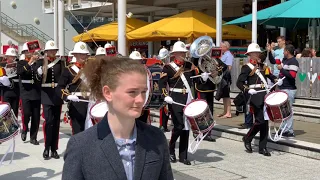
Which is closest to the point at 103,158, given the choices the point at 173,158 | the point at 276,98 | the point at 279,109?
the point at 173,158

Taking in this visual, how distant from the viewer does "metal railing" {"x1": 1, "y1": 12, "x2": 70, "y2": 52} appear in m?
31.5

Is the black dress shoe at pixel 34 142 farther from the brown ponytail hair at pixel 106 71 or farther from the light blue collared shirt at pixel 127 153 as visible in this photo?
the light blue collared shirt at pixel 127 153

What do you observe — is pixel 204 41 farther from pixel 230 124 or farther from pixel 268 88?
pixel 230 124

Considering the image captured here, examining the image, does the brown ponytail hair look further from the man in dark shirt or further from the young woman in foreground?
the man in dark shirt

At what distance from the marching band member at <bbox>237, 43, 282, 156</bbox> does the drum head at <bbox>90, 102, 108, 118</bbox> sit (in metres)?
3.04

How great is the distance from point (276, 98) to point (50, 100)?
3683 mm

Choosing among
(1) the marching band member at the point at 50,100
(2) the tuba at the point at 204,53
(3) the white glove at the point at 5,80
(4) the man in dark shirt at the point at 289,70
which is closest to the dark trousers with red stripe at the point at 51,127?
(1) the marching band member at the point at 50,100

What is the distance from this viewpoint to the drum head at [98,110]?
18.9 feet

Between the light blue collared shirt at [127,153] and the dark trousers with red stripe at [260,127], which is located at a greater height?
the light blue collared shirt at [127,153]

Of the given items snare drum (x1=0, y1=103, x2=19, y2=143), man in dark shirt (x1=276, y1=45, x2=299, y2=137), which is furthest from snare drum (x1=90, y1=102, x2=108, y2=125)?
man in dark shirt (x1=276, y1=45, x2=299, y2=137)

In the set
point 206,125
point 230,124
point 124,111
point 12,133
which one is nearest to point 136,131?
point 124,111

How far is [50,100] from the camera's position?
7.83 m

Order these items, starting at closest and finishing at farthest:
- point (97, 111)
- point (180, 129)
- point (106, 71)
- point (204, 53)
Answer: point (106, 71), point (97, 111), point (180, 129), point (204, 53)

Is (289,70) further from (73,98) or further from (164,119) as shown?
(73,98)
